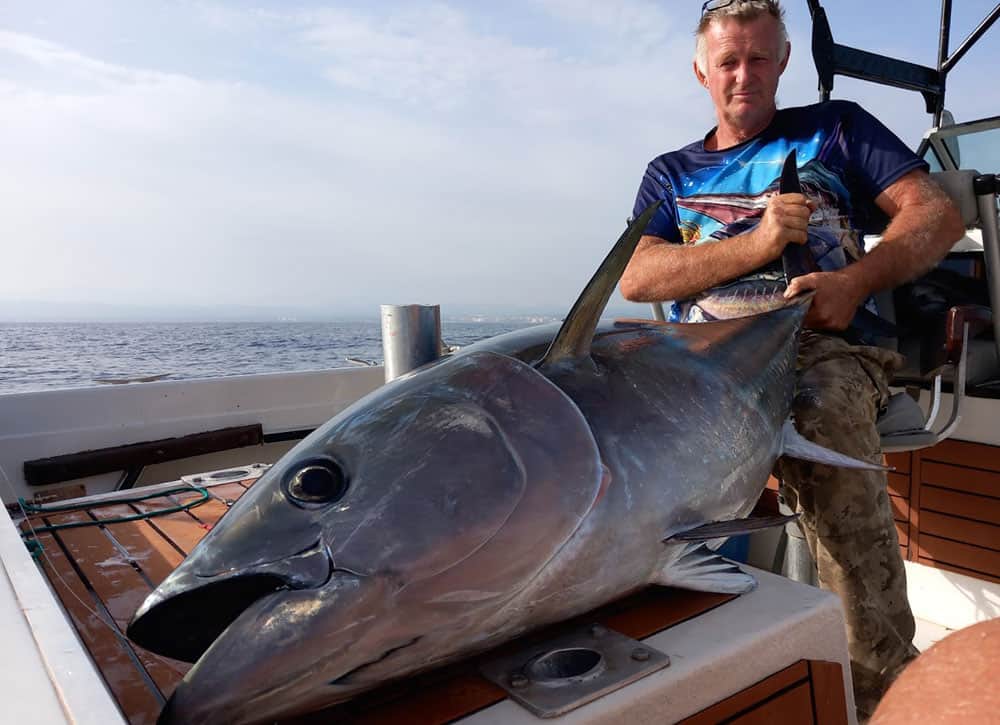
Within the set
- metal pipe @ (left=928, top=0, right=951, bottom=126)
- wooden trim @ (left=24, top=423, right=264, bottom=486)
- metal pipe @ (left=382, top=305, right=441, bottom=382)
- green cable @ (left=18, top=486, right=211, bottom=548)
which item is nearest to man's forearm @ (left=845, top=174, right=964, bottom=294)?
metal pipe @ (left=382, top=305, right=441, bottom=382)

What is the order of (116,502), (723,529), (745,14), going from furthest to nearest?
(745,14) < (116,502) < (723,529)

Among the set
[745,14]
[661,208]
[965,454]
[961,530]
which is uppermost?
[745,14]

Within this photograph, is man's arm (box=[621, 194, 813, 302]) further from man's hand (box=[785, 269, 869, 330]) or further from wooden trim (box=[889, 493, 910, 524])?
wooden trim (box=[889, 493, 910, 524])

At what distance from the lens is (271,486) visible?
0.93 metres

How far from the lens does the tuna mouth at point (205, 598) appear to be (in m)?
0.83

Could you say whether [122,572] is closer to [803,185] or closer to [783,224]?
[783,224]

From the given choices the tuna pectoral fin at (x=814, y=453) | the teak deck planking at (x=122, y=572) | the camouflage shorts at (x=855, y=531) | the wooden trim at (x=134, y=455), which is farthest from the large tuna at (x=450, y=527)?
the wooden trim at (x=134, y=455)

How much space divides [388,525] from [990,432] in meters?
2.39

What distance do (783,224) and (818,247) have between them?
284 mm

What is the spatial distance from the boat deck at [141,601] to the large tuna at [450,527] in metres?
0.06

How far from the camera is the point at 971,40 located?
13.8 ft

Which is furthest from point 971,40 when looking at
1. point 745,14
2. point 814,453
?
point 814,453

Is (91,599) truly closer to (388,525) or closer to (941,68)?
(388,525)

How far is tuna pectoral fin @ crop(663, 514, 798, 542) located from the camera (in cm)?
111
